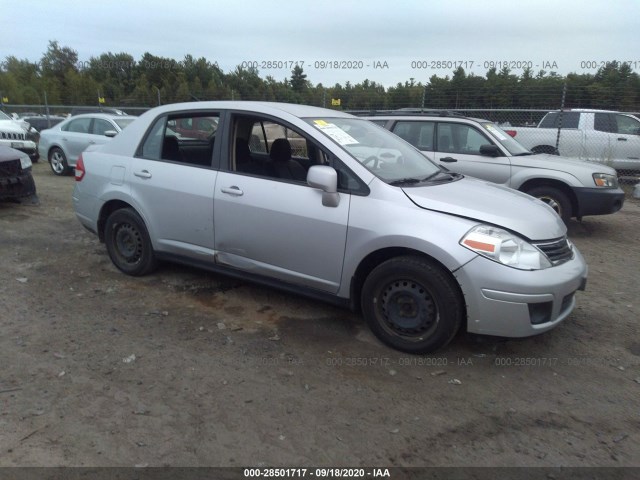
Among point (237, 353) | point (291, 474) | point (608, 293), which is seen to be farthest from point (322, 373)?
point (608, 293)

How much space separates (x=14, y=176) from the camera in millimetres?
7855

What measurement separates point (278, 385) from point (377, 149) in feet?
6.88

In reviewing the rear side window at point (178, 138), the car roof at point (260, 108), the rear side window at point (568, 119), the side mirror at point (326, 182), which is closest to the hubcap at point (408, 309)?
the side mirror at point (326, 182)

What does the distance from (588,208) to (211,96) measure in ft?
61.2

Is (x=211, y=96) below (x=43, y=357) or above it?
above

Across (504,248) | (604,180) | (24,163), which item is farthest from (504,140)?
(24,163)

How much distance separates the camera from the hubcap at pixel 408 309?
3502 mm

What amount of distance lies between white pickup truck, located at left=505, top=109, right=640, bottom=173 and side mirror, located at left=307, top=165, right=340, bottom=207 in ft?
31.8

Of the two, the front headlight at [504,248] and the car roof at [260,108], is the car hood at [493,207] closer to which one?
the front headlight at [504,248]

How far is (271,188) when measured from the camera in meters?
4.06

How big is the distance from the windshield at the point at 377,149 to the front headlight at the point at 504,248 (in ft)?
2.61

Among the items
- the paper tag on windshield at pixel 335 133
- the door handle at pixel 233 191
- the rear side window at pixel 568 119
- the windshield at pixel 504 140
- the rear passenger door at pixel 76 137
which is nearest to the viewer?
the paper tag on windshield at pixel 335 133

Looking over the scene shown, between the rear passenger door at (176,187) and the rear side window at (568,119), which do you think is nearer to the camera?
the rear passenger door at (176,187)

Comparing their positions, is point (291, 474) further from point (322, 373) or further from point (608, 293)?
point (608, 293)
